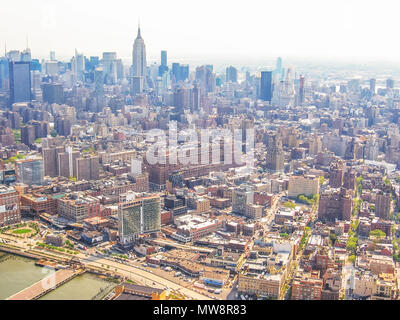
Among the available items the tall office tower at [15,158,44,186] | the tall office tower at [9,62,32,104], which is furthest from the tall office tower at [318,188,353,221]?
the tall office tower at [9,62,32,104]

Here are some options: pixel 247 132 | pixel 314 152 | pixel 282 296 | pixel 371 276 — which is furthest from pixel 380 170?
pixel 282 296

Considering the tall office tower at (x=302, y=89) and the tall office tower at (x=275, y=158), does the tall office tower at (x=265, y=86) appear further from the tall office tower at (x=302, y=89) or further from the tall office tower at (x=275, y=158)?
the tall office tower at (x=275, y=158)

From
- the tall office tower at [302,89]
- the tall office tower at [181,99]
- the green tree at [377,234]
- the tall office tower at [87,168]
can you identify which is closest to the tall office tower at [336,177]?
the green tree at [377,234]

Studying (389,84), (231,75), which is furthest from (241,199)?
(231,75)

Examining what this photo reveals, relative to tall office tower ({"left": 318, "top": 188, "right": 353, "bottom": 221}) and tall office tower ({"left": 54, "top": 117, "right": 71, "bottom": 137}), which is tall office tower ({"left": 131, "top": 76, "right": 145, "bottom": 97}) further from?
tall office tower ({"left": 318, "top": 188, "right": 353, "bottom": 221})

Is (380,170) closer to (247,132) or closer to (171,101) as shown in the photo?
(247,132)

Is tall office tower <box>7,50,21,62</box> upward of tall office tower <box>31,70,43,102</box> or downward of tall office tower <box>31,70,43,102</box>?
upward

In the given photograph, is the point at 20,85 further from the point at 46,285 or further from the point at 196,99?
the point at 46,285
